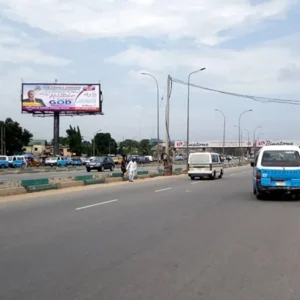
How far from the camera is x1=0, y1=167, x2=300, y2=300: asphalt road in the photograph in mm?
6109

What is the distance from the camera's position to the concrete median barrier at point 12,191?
64.5 feet

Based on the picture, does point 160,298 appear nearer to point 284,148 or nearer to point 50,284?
point 50,284

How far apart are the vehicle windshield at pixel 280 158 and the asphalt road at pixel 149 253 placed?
2792 mm

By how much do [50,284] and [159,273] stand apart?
155 centimetres

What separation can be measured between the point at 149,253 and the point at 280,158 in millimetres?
10650

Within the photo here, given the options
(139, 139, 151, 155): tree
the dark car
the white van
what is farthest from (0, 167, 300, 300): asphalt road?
(139, 139, 151, 155): tree

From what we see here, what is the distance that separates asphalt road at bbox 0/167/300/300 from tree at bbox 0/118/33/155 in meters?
89.0

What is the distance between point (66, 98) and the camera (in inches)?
2842

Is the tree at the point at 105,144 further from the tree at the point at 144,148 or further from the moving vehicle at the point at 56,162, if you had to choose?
the moving vehicle at the point at 56,162

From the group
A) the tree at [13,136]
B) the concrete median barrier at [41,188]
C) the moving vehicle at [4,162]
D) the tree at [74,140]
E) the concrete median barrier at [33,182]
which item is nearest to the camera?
the concrete median barrier at [33,182]

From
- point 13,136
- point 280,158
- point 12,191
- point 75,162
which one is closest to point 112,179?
point 12,191

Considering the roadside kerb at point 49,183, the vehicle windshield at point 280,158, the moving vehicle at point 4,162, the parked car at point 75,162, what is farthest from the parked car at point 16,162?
the vehicle windshield at point 280,158

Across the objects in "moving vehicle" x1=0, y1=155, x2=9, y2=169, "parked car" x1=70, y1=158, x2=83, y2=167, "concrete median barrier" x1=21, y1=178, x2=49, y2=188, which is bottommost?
"parked car" x1=70, y1=158, x2=83, y2=167

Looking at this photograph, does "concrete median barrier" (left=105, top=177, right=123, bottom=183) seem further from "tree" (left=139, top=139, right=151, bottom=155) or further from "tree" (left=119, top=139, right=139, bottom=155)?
"tree" (left=139, top=139, right=151, bottom=155)
